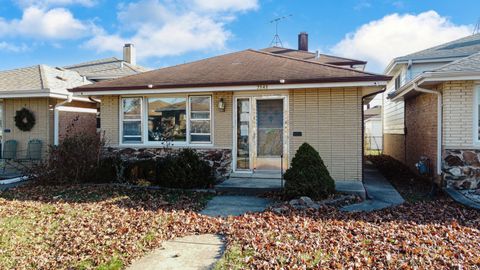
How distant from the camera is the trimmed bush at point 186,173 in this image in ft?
28.2

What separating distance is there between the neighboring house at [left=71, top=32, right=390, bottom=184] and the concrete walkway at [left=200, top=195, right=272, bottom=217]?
1904 millimetres

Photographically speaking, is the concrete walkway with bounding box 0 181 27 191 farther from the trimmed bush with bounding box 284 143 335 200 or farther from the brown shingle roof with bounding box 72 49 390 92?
the trimmed bush with bounding box 284 143 335 200

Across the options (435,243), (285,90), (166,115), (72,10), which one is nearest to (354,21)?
(285,90)

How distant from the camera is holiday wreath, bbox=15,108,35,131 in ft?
39.0

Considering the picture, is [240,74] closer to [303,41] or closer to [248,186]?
[248,186]

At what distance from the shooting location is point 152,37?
691 inches

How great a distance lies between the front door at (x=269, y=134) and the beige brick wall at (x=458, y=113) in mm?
3903

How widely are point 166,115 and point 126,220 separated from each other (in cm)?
497

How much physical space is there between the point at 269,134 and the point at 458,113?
4.50m

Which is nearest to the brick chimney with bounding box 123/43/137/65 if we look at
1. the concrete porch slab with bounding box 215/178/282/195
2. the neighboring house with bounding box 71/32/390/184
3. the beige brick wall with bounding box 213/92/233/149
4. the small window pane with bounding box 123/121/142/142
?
the neighboring house with bounding box 71/32/390/184

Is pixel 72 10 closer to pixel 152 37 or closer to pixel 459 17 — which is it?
pixel 152 37

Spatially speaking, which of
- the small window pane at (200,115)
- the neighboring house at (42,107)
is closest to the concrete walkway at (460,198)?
the small window pane at (200,115)

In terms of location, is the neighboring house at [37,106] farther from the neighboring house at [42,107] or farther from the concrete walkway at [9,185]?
the concrete walkway at [9,185]

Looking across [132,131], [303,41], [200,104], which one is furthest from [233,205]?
[303,41]
